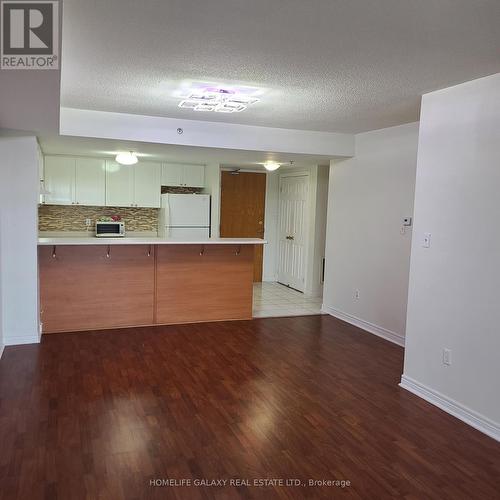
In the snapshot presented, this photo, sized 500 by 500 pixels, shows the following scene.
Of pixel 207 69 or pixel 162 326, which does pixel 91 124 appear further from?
pixel 162 326

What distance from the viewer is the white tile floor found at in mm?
6062

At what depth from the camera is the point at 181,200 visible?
23.2 ft

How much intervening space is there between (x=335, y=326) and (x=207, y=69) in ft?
11.7

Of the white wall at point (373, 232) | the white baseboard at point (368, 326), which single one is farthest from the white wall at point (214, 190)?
the white baseboard at point (368, 326)

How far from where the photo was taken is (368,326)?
5.27 m

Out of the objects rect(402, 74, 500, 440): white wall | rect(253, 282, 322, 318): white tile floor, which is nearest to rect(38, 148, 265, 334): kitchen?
rect(253, 282, 322, 318): white tile floor

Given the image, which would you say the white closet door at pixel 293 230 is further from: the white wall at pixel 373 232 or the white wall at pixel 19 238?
the white wall at pixel 19 238

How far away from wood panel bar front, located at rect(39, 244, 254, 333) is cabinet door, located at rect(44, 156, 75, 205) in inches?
81.8

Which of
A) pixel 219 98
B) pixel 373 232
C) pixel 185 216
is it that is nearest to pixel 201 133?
pixel 219 98

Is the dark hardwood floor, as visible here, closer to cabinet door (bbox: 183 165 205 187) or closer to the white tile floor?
the white tile floor

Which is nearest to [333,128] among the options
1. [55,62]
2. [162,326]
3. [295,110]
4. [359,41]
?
[295,110]

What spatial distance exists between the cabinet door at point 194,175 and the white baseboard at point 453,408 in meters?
4.93

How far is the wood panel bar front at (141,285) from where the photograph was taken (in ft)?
15.9

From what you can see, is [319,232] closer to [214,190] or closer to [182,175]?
[214,190]
